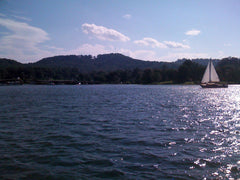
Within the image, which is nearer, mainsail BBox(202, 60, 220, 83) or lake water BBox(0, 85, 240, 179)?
lake water BBox(0, 85, 240, 179)

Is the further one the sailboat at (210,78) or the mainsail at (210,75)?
the sailboat at (210,78)

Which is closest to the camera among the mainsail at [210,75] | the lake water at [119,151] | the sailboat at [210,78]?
the lake water at [119,151]

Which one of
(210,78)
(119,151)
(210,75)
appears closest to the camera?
(119,151)

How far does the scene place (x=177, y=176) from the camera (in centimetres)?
1231

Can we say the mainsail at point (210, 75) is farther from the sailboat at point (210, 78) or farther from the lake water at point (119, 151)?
the lake water at point (119, 151)

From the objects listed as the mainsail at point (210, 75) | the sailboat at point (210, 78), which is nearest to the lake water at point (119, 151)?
the sailboat at point (210, 78)

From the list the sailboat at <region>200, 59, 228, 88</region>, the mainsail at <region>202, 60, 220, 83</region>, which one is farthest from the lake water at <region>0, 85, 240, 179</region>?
the mainsail at <region>202, 60, 220, 83</region>

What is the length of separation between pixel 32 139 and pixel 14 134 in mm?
2860

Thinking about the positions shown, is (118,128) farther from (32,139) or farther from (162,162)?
(162,162)

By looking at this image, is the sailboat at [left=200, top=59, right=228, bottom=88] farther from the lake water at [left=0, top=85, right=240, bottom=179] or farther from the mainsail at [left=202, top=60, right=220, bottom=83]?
the lake water at [left=0, top=85, right=240, bottom=179]

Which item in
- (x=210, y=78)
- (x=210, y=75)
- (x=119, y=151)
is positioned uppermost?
(x=210, y=75)

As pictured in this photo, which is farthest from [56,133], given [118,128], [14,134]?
[118,128]

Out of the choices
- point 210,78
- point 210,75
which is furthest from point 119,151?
point 210,78

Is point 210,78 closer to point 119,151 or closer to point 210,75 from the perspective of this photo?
point 210,75
